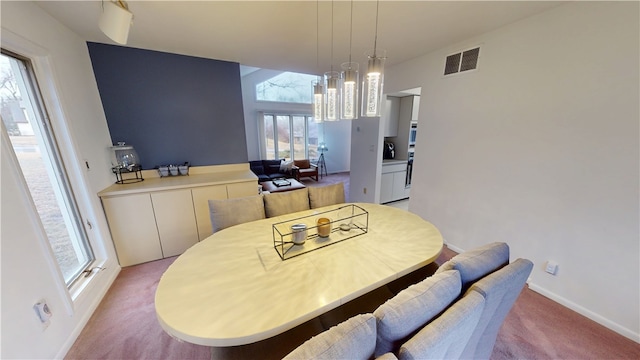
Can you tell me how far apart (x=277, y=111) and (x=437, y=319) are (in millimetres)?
5984

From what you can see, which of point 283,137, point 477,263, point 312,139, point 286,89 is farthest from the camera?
point 312,139

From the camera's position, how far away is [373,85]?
1.26 m

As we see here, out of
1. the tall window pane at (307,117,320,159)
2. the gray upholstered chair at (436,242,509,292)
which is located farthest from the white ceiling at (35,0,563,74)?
the tall window pane at (307,117,320,159)


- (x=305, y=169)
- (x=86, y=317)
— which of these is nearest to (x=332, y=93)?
(x=86, y=317)

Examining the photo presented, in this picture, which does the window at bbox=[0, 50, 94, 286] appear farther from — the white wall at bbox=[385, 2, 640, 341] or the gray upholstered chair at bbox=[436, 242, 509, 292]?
the white wall at bbox=[385, 2, 640, 341]

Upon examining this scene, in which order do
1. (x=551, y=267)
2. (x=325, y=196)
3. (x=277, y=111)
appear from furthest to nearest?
(x=277, y=111)
(x=325, y=196)
(x=551, y=267)

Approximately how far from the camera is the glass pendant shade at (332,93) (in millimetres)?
1431

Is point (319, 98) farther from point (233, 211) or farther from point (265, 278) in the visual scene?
point (265, 278)

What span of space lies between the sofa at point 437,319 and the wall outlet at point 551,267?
1275 mm

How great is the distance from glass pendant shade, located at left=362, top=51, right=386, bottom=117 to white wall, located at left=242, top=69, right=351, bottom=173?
15.5 ft

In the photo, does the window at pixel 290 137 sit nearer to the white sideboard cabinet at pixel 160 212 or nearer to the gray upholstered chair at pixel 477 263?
the white sideboard cabinet at pixel 160 212

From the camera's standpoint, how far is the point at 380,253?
50.8 inches

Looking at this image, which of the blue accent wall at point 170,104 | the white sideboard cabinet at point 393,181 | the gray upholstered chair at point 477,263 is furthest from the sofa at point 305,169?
the gray upholstered chair at point 477,263

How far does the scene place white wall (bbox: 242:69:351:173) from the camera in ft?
18.1
